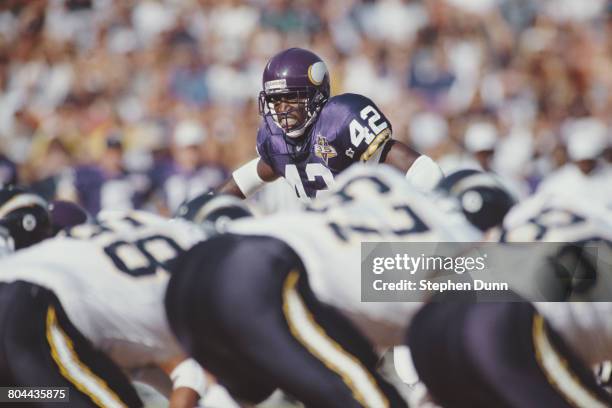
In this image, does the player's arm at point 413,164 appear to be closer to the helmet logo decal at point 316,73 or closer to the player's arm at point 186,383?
the helmet logo decal at point 316,73

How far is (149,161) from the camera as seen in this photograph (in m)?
7.12

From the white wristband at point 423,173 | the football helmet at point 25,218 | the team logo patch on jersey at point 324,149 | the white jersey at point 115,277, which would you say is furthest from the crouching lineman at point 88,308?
the team logo patch on jersey at point 324,149

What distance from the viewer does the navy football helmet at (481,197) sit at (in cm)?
255

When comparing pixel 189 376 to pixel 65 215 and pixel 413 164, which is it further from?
pixel 65 215

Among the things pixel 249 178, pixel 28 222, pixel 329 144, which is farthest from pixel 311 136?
pixel 28 222

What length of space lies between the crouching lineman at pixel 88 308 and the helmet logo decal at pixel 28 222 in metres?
0.58

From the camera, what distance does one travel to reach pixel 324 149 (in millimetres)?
3801

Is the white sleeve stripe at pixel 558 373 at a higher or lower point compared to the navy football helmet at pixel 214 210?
lower

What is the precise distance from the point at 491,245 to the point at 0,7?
23.6 ft

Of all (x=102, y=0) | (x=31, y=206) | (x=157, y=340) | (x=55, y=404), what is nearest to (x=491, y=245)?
(x=157, y=340)

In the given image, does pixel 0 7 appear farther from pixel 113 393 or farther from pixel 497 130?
pixel 113 393

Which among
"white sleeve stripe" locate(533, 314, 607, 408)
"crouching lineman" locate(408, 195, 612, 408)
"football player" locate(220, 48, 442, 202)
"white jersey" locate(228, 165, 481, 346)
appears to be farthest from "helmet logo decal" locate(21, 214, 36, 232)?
"white sleeve stripe" locate(533, 314, 607, 408)

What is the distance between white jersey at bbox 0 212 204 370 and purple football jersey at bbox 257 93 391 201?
104 centimetres

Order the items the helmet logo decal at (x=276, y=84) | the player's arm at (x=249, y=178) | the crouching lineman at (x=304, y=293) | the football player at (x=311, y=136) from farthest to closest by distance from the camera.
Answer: the player's arm at (x=249, y=178)
the helmet logo decal at (x=276, y=84)
the football player at (x=311, y=136)
the crouching lineman at (x=304, y=293)
